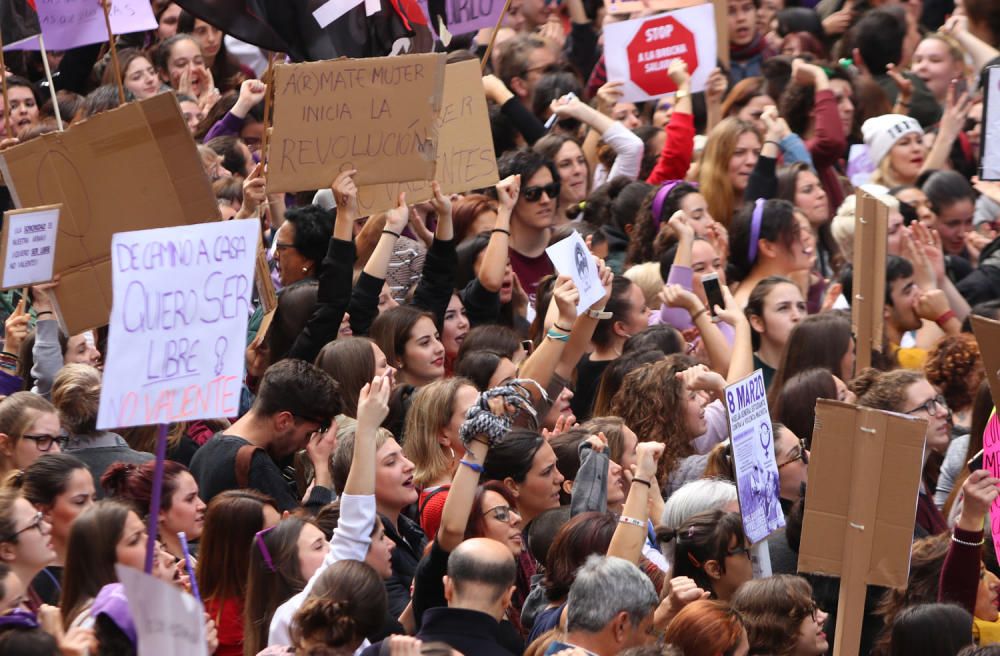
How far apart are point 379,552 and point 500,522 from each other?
0.45m

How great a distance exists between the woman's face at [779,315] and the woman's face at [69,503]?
3537mm

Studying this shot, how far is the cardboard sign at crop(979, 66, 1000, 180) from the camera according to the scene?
9.09 m

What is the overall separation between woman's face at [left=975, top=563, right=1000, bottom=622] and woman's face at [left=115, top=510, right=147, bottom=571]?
2618 millimetres

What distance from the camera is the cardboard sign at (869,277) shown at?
8.02 meters

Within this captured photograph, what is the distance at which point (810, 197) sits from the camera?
10.2 metres

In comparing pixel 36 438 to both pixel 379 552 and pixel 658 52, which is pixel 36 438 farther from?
pixel 658 52

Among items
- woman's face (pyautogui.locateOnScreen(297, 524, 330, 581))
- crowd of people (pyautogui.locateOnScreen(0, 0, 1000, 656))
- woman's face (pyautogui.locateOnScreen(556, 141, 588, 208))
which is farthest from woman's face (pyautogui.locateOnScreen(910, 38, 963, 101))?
woman's face (pyautogui.locateOnScreen(297, 524, 330, 581))

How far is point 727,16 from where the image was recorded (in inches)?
496

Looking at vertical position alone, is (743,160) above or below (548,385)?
below

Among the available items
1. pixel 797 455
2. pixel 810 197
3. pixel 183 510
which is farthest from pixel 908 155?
pixel 183 510

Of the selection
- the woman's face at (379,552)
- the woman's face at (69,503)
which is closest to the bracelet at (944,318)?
the woman's face at (379,552)

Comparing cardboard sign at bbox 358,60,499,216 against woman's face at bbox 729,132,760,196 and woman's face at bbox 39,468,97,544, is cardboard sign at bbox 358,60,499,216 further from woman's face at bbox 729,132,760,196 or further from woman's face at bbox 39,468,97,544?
Result: woman's face at bbox 39,468,97,544

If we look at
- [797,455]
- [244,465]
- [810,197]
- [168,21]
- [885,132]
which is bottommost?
[810,197]

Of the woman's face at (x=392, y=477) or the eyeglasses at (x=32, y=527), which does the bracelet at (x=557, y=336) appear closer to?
the woman's face at (x=392, y=477)
